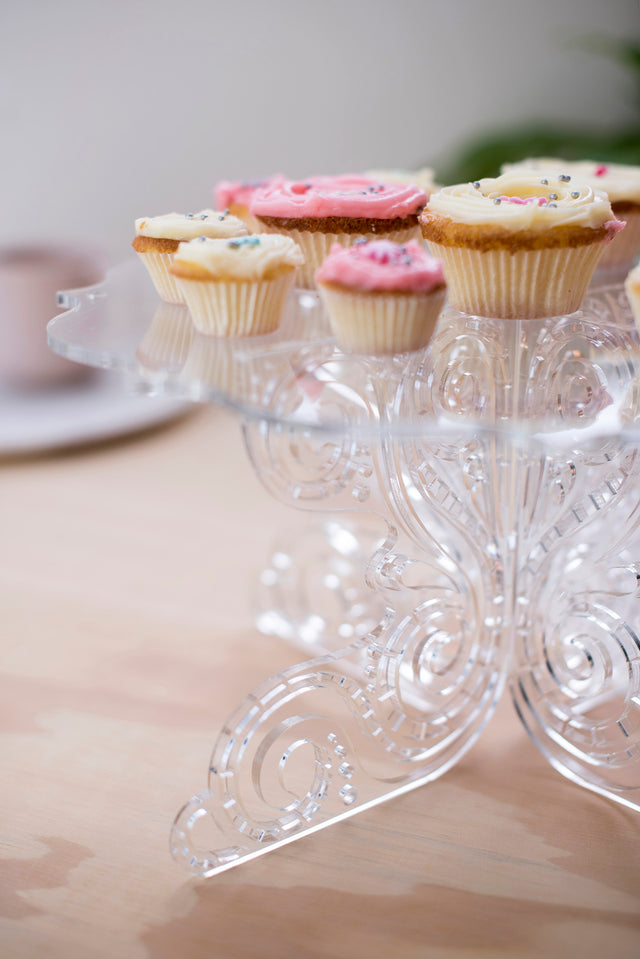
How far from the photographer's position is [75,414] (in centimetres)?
183

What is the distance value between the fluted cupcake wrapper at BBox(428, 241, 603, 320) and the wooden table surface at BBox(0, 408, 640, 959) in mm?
473

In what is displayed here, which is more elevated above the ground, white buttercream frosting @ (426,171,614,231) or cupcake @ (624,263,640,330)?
white buttercream frosting @ (426,171,614,231)

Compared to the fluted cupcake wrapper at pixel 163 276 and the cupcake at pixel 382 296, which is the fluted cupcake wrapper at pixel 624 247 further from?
the fluted cupcake wrapper at pixel 163 276

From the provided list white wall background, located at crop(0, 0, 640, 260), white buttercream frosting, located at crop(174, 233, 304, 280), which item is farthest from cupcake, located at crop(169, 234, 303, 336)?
white wall background, located at crop(0, 0, 640, 260)

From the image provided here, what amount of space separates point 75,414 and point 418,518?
43.3 inches

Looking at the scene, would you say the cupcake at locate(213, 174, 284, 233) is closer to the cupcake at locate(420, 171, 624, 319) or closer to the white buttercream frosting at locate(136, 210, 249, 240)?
the white buttercream frosting at locate(136, 210, 249, 240)

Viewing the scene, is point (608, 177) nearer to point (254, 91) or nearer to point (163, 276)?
point (163, 276)

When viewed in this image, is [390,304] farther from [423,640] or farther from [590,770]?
[590,770]

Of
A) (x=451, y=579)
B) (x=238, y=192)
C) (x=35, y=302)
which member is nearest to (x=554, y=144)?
(x=35, y=302)

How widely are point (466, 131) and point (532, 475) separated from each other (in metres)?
1.66

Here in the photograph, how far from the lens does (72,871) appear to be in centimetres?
85

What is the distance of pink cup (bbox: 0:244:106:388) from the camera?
1.70 meters

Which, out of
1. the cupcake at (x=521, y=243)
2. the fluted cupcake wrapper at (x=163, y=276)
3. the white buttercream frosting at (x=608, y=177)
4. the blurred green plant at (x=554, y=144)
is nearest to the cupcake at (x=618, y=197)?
the white buttercream frosting at (x=608, y=177)

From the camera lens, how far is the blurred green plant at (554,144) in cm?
208
